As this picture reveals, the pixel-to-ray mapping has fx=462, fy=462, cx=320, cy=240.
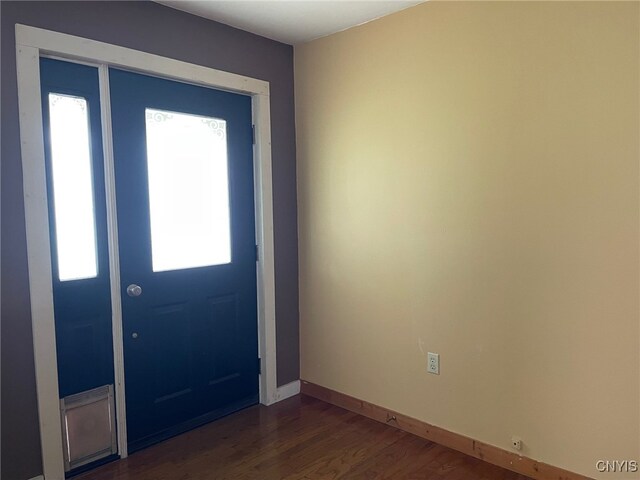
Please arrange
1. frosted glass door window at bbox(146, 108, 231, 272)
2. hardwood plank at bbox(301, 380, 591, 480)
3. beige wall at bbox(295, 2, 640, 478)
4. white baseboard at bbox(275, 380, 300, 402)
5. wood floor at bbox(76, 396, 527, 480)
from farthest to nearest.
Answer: white baseboard at bbox(275, 380, 300, 402) < frosted glass door window at bbox(146, 108, 231, 272) < wood floor at bbox(76, 396, 527, 480) < hardwood plank at bbox(301, 380, 591, 480) < beige wall at bbox(295, 2, 640, 478)

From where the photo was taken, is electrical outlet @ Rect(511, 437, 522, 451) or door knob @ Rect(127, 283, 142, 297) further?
door knob @ Rect(127, 283, 142, 297)

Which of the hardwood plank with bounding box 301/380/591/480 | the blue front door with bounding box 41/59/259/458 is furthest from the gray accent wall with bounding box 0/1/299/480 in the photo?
the hardwood plank with bounding box 301/380/591/480

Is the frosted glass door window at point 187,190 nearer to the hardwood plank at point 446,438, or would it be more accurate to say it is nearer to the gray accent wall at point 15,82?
the gray accent wall at point 15,82

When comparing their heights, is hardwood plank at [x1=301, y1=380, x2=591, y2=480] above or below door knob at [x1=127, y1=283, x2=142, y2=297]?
below

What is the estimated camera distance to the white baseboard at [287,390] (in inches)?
128

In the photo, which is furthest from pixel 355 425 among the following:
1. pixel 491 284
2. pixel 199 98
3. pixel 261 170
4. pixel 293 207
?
pixel 199 98

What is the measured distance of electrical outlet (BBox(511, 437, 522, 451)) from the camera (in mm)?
2318

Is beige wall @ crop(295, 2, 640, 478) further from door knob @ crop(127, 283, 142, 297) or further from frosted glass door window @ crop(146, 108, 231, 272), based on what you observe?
door knob @ crop(127, 283, 142, 297)

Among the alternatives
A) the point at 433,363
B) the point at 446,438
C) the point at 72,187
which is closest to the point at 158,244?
the point at 72,187

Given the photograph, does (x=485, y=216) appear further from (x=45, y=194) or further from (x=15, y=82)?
(x=15, y=82)

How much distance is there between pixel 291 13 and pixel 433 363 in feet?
7.13

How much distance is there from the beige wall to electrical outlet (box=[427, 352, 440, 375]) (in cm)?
4

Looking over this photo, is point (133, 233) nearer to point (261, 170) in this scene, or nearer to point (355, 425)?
point (261, 170)

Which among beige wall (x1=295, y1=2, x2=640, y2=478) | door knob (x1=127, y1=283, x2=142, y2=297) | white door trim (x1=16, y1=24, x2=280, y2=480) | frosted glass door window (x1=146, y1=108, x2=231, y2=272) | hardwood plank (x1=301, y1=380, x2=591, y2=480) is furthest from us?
frosted glass door window (x1=146, y1=108, x2=231, y2=272)
